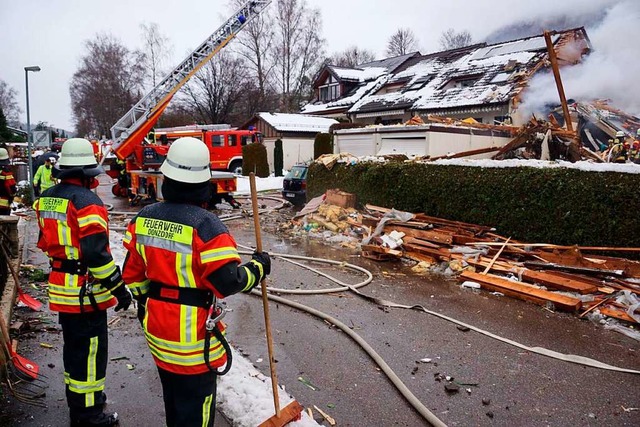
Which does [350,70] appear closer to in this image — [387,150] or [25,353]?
[387,150]

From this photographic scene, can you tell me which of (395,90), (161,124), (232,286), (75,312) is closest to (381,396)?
(232,286)

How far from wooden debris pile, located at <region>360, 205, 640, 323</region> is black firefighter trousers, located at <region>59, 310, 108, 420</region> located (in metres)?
5.73

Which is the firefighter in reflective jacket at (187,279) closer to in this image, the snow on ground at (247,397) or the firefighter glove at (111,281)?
the firefighter glove at (111,281)

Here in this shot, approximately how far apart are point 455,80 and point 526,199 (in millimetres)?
17750

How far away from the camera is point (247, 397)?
371 centimetres

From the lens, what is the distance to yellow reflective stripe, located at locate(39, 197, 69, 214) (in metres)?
3.19

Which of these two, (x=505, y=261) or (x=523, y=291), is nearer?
(x=523, y=291)

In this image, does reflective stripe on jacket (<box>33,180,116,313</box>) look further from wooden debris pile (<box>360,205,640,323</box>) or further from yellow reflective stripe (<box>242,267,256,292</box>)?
wooden debris pile (<box>360,205,640,323</box>)

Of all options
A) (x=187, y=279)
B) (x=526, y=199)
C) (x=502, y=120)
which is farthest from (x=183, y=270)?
(x=502, y=120)

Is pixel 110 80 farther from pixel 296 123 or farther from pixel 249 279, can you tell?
pixel 249 279

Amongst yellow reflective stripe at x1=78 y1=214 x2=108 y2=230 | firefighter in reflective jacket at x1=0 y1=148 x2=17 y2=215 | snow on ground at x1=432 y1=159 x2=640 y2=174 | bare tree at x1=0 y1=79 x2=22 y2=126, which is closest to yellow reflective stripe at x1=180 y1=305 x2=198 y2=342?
yellow reflective stripe at x1=78 y1=214 x2=108 y2=230

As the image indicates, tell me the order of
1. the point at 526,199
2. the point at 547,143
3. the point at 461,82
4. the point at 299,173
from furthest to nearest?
the point at 461,82 → the point at 299,173 → the point at 547,143 → the point at 526,199

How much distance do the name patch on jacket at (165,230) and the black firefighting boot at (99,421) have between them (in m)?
1.76

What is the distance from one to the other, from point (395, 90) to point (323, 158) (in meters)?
15.8
